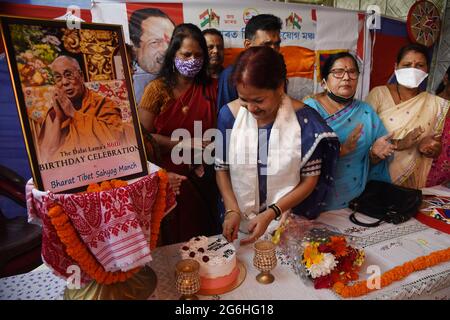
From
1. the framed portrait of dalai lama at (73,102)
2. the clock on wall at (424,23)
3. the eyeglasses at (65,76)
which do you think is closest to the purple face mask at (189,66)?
the framed portrait of dalai lama at (73,102)

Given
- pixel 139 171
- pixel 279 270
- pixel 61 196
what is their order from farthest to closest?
pixel 279 270 → pixel 139 171 → pixel 61 196

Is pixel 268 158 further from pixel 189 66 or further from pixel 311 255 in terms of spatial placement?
pixel 189 66

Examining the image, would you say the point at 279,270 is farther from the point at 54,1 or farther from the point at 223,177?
the point at 54,1

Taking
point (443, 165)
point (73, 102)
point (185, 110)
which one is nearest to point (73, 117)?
point (73, 102)

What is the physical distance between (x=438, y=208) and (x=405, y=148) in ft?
1.78

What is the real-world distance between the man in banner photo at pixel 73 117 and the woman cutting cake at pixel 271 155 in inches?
24.0

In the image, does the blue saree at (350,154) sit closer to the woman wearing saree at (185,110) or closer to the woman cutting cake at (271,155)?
the woman cutting cake at (271,155)

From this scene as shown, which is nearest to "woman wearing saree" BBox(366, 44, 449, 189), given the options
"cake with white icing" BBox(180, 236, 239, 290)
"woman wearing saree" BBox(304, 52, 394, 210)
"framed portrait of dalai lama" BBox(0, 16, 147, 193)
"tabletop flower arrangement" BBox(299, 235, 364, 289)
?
"woman wearing saree" BBox(304, 52, 394, 210)

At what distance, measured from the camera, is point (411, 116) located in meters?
2.10

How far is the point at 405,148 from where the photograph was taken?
6.82 ft

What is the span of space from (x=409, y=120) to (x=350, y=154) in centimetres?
61

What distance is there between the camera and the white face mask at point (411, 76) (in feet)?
6.68

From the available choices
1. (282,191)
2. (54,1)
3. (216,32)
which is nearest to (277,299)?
(282,191)
